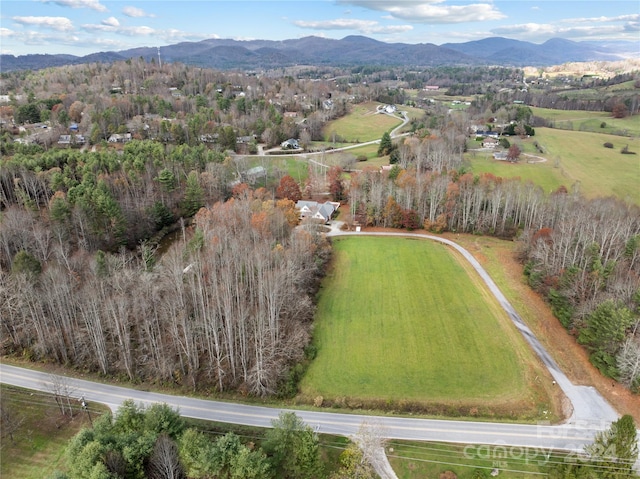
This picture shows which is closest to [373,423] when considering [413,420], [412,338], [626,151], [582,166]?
[413,420]

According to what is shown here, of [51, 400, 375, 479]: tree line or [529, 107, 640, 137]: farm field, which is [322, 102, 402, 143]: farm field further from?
[51, 400, 375, 479]: tree line

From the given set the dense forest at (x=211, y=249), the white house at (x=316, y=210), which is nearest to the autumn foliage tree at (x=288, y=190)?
the white house at (x=316, y=210)

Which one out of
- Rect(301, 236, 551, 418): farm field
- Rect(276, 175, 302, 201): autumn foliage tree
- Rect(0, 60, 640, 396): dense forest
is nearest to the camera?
Rect(301, 236, 551, 418): farm field

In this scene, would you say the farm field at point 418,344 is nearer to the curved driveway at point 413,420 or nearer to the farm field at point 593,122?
the curved driveway at point 413,420

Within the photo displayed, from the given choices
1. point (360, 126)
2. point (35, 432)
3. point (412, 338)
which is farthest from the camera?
point (360, 126)

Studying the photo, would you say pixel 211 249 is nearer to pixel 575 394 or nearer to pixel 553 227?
pixel 575 394

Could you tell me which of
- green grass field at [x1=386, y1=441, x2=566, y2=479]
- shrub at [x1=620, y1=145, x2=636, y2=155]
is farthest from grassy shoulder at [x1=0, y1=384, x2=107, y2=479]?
shrub at [x1=620, y1=145, x2=636, y2=155]
